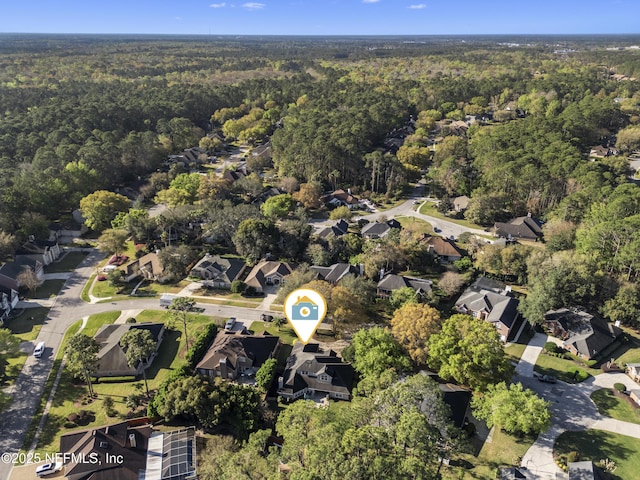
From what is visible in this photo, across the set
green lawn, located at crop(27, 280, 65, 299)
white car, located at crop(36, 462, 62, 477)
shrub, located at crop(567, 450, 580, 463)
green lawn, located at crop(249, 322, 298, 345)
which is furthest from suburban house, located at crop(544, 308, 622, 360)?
green lawn, located at crop(27, 280, 65, 299)

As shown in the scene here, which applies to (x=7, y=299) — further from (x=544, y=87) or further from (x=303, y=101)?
(x=544, y=87)

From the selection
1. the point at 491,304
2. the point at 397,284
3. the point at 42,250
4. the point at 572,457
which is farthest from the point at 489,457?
the point at 42,250

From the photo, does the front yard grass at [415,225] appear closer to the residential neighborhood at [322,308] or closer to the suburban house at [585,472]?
the residential neighborhood at [322,308]

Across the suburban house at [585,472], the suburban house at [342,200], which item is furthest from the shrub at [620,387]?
the suburban house at [342,200]

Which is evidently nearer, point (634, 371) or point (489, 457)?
point (489, 457)

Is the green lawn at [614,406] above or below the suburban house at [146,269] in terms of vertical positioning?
below

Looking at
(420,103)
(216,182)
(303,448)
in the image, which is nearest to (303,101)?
(420,103)

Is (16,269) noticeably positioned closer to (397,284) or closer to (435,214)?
(397,284)
